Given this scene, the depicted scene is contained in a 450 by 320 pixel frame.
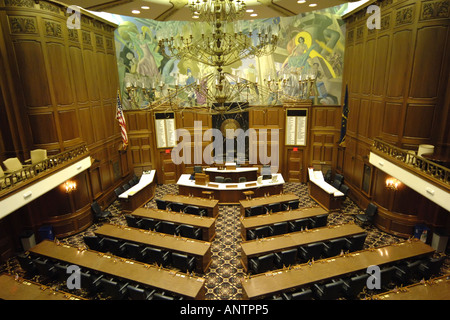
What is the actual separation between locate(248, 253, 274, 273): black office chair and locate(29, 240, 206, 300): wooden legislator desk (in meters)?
1.48

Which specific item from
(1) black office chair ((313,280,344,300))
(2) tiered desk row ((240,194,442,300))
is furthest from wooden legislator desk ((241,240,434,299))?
(1) black office chair ((313,280,344,300))

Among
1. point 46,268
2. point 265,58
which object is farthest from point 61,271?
point 265,58

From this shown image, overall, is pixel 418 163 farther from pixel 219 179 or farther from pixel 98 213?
pixel 98 213

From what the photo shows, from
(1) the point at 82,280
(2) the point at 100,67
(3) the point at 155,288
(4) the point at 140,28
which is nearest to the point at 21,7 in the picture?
(2) the point at 100,67

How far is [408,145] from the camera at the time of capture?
866 centimetres

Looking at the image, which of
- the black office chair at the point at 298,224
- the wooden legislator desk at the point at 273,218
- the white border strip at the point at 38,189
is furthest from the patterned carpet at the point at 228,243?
the white border strip at the point at 38,189

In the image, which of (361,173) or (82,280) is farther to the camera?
(361,173)

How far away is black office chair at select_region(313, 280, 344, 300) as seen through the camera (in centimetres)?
599

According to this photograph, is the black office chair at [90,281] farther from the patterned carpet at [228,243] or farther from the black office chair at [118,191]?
the black office chair at [118,191]

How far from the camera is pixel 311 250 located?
7469mm

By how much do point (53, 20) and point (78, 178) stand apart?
17.3ft

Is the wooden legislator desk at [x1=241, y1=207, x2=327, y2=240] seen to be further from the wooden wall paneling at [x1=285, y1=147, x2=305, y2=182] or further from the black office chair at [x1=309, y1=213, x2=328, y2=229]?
the wooden wall paneling at [x1=285, y1=147, x2=305, y2=182]

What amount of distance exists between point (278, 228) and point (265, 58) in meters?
8.69

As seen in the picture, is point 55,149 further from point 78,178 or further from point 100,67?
point 100,67
